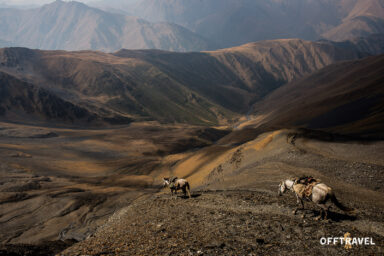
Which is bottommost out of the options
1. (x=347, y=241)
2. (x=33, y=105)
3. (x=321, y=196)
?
(x=347, y=241)

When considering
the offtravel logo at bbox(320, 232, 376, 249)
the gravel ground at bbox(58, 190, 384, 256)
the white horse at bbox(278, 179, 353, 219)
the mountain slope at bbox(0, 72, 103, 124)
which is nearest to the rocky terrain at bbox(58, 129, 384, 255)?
the gravel ground at bbox(58, 190, 384, 256)

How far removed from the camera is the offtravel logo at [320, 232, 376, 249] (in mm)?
9344

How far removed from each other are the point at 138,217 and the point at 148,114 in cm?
13916

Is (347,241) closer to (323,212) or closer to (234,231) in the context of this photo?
(323,212)

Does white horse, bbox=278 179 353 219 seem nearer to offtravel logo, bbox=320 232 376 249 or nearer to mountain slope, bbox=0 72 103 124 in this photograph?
offtravel logo, bbox=320 232 376 249

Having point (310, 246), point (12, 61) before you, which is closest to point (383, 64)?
point (310, 246)

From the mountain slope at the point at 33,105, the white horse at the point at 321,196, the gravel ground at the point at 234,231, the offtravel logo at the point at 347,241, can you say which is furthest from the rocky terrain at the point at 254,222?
the mountain slope at the point at 33,105

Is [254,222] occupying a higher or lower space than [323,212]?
lower

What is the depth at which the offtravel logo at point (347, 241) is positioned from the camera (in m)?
9.34

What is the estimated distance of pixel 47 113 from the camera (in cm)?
12206

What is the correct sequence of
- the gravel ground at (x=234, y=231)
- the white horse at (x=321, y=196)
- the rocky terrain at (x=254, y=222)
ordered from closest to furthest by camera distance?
1. the gravel ground at (x=234, y=231)
2. the rocky terrain at (x=254, y=222)
3. the white horse at (x=321, y=196)

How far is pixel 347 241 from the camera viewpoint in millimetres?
9430

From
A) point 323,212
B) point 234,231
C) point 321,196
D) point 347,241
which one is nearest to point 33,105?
point 234,231

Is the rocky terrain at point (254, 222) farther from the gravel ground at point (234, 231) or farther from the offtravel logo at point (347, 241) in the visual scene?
the offtravel logo at point (347, 241)
